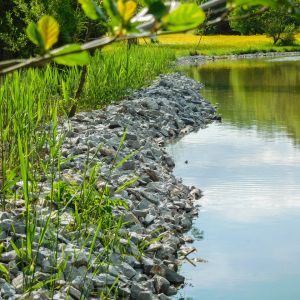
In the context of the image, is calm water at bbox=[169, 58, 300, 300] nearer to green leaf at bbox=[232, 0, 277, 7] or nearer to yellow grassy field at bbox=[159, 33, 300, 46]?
green leaf at bbox=[232, 0, 277, 7]

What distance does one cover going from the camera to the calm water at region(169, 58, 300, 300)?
5.01 m

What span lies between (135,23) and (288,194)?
6697 mm

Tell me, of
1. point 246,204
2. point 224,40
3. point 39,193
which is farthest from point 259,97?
point 224,40

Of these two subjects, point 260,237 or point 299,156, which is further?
point 299,156

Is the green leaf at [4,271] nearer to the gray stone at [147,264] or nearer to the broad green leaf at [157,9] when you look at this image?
the gray stone at [147,264]

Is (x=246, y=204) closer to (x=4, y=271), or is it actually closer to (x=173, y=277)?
(x=173, y=277)

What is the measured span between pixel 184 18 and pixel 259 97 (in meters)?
17.0

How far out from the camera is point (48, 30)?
0.90m

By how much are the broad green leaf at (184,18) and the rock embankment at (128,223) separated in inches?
103

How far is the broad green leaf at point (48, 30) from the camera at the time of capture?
881 mm

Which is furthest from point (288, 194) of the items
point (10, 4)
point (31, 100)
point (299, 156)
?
point (10, 4)

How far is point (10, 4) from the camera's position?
15.9 m

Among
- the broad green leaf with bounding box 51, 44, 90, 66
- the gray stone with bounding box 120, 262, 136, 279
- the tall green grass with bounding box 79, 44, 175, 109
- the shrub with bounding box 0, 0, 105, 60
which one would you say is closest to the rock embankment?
the gray stone with bounding box 120, 262, 136, 279

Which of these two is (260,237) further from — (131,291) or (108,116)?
(108,116)
